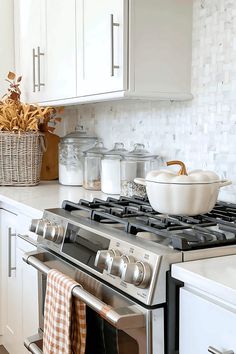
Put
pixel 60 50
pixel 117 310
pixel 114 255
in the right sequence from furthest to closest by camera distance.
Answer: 1. pixel 60 50
2. pixel 114 255
3. pixel 117 310

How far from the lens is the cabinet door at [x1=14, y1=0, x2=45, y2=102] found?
2.52m

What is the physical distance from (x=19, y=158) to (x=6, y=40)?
0.91 meters

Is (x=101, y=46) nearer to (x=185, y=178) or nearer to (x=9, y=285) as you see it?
(x=185, y=178)

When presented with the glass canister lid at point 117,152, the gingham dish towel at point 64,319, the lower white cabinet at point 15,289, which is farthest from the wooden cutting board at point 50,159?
the gingham dish towel at point 64,319

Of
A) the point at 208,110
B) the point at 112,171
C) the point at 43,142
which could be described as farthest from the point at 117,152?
the point at 43,142

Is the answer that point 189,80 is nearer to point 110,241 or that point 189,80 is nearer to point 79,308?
point 110,241

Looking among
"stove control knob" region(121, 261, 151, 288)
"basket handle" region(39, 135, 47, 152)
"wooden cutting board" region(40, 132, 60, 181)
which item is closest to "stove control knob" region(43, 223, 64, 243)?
"stove control knob" region(121, 261, 151, 288)

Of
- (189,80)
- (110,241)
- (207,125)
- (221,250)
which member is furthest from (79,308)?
(189,80)

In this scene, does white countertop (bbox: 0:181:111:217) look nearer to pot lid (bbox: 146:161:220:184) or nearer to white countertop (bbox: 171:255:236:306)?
pot lid (bbox: 146:161:220:184)

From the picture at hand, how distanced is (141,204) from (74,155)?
101 cm

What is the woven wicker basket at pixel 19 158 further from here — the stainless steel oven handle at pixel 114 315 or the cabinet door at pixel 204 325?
the cabinet door at pixel 204 325

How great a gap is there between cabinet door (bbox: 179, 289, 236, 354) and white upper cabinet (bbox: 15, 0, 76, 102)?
1.37m

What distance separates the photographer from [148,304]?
1052 mm

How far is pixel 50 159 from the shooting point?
2875 mm
